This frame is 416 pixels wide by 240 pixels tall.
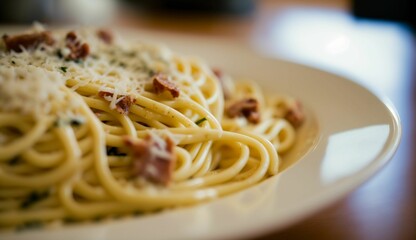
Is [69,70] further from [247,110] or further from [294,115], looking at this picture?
[294,115]

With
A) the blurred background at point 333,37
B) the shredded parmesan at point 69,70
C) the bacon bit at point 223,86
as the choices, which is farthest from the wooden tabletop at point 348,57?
the shredded parmesan at point 69,70

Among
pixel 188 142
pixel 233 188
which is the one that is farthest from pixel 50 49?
pixel 233 188

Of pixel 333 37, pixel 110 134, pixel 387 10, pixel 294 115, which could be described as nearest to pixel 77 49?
pixel 110 134

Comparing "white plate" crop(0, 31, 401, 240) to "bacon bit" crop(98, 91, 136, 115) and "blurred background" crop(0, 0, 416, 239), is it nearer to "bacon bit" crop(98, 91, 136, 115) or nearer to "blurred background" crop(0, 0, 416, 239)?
"blurred background" crop(0, 0, 416, 239)

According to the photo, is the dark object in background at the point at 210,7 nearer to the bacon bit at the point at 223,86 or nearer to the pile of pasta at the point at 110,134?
the bacon bit at the point at 223,86

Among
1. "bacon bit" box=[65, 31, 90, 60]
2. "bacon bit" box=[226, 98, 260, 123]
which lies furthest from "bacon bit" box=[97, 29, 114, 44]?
"bacon bit" box=[226, 98, 260, 123]

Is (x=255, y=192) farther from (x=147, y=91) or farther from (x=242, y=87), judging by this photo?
(x=242, y=87)
